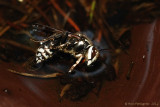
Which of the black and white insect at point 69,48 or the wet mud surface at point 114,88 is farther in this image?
the black and white insect at point 69,48

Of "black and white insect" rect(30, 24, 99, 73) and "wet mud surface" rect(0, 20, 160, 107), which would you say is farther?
"black and white insect" rect(30, 24, 99, 73)

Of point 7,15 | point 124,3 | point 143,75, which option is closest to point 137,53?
point 143,75

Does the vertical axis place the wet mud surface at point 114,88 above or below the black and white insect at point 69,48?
below

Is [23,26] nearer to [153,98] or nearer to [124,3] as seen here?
[124,3]

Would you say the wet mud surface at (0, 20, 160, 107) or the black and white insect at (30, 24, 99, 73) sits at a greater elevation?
the black and white insect at (30, 24, 99, 73)

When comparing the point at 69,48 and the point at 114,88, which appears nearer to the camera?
the point at 114,88

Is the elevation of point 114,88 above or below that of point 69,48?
below
